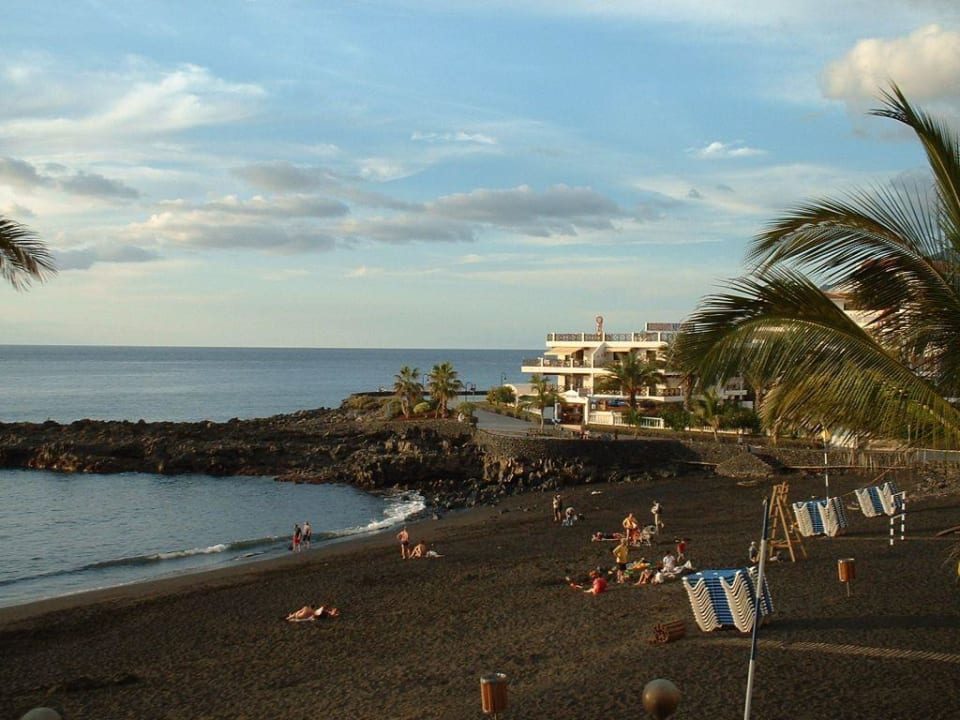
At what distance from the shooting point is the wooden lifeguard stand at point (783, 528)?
65.1 feet

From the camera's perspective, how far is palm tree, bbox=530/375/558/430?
56.2 metres

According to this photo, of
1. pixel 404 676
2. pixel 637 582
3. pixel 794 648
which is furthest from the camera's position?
pixel 637 582

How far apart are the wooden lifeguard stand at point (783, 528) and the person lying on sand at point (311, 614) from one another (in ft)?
31.6

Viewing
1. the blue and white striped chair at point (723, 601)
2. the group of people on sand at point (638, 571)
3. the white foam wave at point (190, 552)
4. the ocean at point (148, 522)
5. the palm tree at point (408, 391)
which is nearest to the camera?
the blue and white striped chair at point (723, 601)

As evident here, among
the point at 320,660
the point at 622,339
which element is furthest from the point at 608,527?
the point at 622,339

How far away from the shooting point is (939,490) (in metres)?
27.2

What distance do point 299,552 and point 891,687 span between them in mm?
23462

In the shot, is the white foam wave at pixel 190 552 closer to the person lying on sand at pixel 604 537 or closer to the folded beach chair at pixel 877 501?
the person lying on sand at pixel 604 537

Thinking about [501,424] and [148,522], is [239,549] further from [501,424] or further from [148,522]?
[501,424]

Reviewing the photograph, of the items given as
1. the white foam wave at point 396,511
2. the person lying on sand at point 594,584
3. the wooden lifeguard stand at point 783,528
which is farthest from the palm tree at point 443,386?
the person lying on sand at point 594,584

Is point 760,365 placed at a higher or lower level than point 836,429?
higher

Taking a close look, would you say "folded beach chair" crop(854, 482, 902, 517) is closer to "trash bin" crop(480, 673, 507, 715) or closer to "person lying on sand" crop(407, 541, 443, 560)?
"person lying on sand" crop(407, 541, 443, 560)

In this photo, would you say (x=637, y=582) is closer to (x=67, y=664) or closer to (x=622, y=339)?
(x=67, y=664)

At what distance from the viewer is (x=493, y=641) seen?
16.2 m
